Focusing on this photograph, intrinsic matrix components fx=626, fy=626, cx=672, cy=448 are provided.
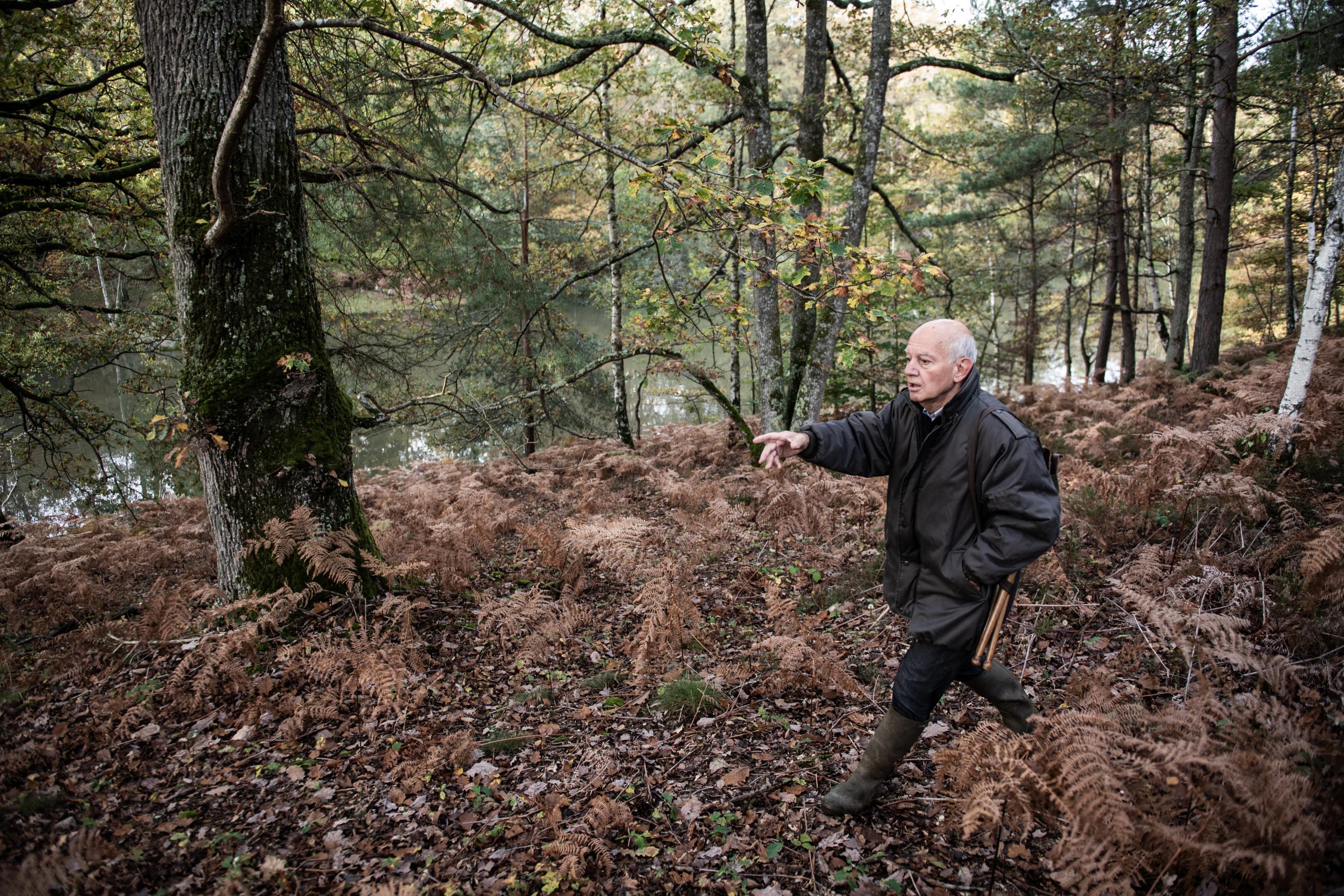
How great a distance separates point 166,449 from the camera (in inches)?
328

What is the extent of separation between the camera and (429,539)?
21.2 feet

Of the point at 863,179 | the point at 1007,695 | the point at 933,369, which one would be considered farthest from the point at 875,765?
the point at 863,179

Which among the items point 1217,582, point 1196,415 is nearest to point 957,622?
point 1217,582

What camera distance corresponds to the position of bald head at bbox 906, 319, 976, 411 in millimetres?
3023

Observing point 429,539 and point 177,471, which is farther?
point 177,471

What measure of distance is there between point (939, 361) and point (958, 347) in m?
0.13

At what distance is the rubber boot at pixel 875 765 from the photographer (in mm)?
3113

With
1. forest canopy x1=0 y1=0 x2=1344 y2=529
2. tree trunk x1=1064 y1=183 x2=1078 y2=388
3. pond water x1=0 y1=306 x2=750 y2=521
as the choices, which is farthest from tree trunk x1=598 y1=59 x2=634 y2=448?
tree trunk x1=1064 y1=183 x2=1078 y2=388

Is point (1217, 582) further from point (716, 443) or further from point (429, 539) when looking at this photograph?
point (716, 443)

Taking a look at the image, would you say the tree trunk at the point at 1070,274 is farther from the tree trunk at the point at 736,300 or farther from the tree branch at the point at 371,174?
the tree branch at the point at 371,174

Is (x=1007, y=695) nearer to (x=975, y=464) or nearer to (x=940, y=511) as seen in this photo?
(x=940, y=511)

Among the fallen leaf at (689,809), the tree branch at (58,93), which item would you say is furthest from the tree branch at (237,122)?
the fallen leaf at (689,809)

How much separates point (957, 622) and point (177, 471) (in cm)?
1051

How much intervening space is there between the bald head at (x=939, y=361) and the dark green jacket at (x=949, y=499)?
0.06 m
